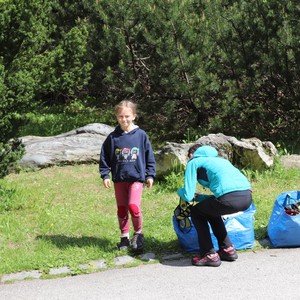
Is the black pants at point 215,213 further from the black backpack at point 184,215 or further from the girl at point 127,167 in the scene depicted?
the girl at point 127,167

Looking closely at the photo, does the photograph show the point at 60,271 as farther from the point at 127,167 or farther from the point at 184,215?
the point at 184,215

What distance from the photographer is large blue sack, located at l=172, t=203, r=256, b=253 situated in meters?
5.80

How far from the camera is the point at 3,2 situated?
7.34m

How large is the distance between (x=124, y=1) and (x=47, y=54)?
1939mm

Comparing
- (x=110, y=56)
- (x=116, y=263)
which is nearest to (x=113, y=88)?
(x=110, y=56)

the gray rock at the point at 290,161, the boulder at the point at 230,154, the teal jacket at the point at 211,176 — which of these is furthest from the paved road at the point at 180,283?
the gray rock at the point at 290,161

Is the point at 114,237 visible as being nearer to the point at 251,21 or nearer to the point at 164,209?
the point at 164,209

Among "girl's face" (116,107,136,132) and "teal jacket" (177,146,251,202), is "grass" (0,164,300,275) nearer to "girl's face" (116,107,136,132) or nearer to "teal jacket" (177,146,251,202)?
"teal jacket" (177,146,251,202)

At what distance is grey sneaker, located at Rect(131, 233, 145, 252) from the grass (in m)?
0.16

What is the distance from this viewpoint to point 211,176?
5.48 meters

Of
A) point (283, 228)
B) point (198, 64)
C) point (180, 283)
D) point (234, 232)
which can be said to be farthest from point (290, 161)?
point (180, 283)

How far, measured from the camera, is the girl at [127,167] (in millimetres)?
5816

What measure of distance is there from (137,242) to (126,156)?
2.78ft

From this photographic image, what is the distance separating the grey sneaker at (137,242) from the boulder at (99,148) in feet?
8.22
